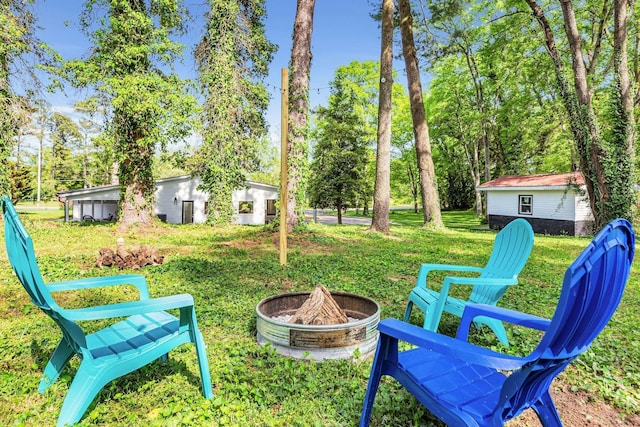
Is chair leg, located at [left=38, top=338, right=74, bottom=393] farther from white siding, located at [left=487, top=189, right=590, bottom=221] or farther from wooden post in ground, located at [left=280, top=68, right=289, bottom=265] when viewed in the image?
white siding, located at [left=487, top=189, right=590, bottom=221]

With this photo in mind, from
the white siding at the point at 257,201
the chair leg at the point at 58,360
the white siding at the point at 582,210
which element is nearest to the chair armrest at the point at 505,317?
the chair leg at the point at 58,360

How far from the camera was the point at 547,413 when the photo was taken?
162 centimetres

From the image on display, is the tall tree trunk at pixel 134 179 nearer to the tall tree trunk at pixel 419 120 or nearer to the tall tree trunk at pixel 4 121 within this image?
the tall tree trunk at pixel 4 121

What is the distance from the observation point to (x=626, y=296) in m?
4.84

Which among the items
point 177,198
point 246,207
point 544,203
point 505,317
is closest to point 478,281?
point 505,317

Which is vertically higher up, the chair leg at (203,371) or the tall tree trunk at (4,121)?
the tall tree trunk at (4,121)

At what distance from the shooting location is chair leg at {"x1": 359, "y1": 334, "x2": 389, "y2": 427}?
1.87 m

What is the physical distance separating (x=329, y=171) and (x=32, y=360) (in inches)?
711

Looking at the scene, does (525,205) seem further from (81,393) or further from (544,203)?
(81,393)

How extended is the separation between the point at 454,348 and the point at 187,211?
20.1 meters

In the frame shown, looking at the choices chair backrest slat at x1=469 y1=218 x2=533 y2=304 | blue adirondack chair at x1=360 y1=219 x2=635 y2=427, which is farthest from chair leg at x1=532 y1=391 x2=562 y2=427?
chair backrest slat at x1=469 y1=218 x2=533 y2=304

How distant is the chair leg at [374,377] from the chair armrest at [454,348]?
0.15m

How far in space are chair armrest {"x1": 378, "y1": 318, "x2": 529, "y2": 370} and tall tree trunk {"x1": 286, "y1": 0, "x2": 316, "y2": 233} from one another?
7.86 meters

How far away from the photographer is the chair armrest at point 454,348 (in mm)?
1330
